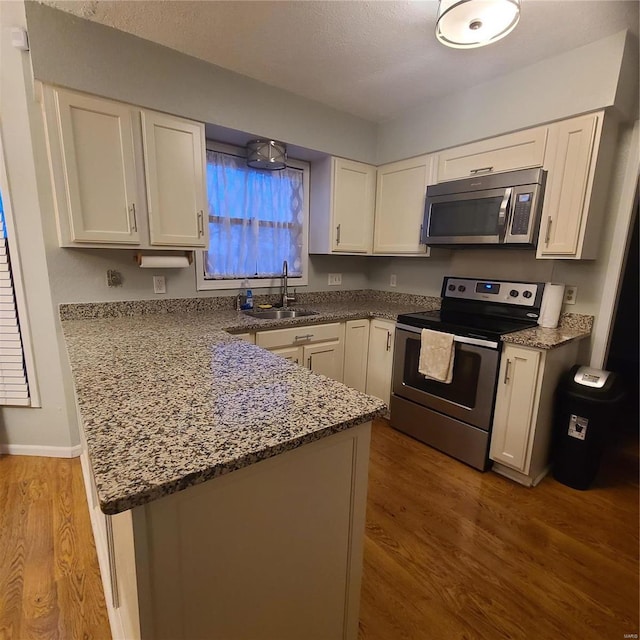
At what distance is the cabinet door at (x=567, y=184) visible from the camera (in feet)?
6.35

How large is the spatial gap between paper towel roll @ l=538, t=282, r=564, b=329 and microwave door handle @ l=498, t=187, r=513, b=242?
0.45m

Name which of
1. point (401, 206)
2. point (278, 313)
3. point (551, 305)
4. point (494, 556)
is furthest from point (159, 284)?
point (551, 305)

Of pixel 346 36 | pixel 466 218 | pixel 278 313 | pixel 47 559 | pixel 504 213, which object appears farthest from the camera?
pixel 278 313

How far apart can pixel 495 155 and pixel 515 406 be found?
1.62 m

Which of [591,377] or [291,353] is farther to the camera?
[291,353]

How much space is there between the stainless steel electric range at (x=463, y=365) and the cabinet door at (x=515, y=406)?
0.05 metres

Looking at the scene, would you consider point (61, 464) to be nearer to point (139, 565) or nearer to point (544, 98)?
point (139, 565)

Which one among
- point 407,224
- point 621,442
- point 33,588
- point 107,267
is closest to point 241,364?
point 33,588

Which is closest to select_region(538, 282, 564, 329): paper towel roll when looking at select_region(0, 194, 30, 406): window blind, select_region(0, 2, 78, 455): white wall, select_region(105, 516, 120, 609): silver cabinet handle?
select_region(105, 516, 120, 609): silver cabinet handle

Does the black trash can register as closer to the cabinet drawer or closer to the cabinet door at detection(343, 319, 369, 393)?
the cabinet door at detection(343, 319, 369, 393)

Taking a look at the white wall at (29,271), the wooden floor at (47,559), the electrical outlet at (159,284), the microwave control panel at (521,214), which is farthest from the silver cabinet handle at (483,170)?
the wooden floor at (47,559)

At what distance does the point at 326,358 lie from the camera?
8.78ft

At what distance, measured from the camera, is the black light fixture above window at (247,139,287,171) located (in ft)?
8.18

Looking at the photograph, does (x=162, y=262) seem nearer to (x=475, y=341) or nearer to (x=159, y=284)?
(x=159, y=284)
